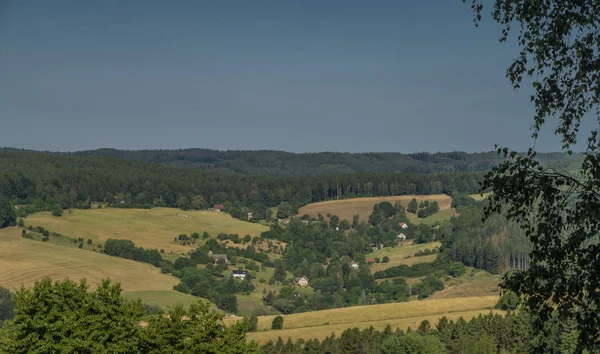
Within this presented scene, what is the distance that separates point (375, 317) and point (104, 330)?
3888 inches

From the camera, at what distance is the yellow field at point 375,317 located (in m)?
119

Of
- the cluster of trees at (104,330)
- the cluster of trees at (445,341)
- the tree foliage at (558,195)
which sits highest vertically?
the tree foliage at (558,195)

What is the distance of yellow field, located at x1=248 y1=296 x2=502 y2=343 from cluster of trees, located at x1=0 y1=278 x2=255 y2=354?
69.0 meters

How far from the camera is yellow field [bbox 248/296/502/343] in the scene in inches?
4697

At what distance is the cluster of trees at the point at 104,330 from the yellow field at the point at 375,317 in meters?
69.0

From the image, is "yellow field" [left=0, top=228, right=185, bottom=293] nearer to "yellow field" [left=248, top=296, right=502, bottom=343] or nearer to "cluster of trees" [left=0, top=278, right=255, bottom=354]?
"yellow field" [left=248, top=296, right=502, bottom=343]

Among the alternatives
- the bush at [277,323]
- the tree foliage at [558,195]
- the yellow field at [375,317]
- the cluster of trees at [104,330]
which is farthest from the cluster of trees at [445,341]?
the tree foliage at [558,195]

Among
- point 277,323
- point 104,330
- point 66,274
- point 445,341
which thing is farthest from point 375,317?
point 104,330

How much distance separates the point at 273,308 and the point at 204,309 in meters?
152

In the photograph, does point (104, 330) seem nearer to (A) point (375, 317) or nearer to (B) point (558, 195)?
(B) point (558, 195)

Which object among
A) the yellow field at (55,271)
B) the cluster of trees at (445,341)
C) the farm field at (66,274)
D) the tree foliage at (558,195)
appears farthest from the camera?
the yellow field at (55,271)

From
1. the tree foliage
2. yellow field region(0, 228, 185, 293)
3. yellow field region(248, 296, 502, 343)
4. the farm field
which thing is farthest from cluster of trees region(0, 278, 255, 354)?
yellow field region(0, 228, 185, 293)

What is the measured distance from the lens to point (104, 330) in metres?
42.4

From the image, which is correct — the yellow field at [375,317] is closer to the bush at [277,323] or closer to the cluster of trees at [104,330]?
the bush at [277,323]
